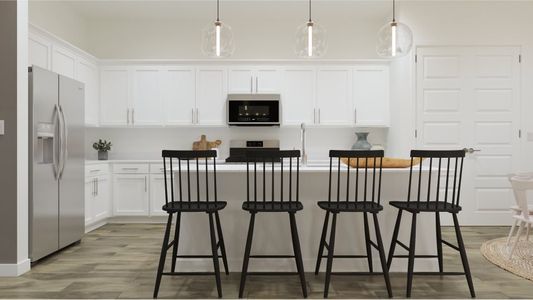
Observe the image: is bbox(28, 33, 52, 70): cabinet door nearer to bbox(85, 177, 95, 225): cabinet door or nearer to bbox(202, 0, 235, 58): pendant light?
bbox(85, 177, 95, 225): cabinet door

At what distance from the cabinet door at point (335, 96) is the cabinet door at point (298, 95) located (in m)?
0.10

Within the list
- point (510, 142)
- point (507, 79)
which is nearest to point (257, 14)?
point (507, 79)

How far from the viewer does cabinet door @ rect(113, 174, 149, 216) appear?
17.4 ft

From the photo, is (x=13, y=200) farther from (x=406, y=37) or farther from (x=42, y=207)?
(x=406, y=37)

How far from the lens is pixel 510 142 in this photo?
16.9 ft

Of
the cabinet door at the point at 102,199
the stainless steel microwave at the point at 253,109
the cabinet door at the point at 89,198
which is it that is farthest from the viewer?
the stainless steel microwave at the point at 253,109

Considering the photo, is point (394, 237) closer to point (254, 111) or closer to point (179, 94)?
point (254, 111)

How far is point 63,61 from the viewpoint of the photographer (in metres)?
4.56

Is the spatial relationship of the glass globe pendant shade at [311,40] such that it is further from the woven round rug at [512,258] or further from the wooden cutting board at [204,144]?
the wooden cutting board at [204,144]

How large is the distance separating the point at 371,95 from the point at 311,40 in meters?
2.43

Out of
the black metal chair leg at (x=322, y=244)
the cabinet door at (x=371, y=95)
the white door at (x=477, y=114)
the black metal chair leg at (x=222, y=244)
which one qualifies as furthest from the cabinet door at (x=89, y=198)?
the white door at (x=477, y=114)

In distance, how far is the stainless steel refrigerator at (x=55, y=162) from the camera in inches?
134

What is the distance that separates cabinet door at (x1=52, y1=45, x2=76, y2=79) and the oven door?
198 centimetres

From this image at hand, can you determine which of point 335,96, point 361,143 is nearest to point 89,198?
point 335,96
